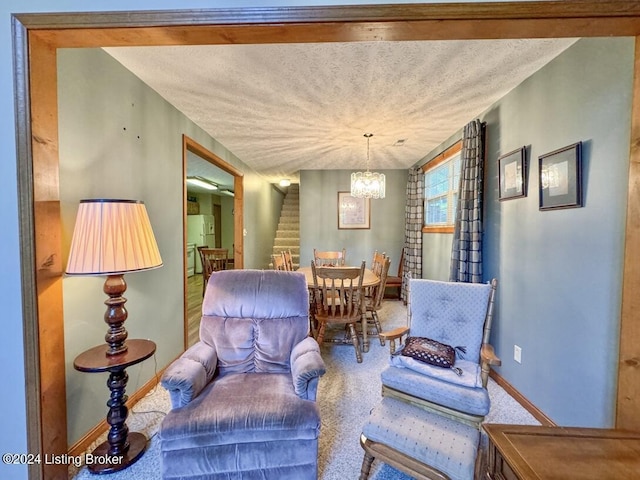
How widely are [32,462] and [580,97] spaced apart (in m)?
3.35

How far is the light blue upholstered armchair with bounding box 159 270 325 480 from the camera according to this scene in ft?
4.00

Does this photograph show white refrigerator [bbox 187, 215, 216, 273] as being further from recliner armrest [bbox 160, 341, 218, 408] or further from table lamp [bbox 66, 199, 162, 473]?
recliner armrest [bbox 160, 341, 218, 408]

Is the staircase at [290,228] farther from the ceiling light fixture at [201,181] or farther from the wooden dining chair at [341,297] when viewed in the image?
the wooden dining chair at [341,297]

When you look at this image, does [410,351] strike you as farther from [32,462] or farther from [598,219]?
[32,462]

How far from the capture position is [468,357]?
1758mm

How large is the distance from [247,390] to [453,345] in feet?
4.25

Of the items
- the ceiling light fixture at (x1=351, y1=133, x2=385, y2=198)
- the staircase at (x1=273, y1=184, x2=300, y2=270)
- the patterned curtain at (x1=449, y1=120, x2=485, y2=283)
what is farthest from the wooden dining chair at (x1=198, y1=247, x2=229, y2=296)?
the patterned curtain at (x1=449, y1=120, x2=485, y2=283)

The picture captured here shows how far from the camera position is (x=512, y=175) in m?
2.15

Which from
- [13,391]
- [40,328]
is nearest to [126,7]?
[40,328]

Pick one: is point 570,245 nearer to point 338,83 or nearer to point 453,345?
point 453,345

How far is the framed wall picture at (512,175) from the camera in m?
2.03

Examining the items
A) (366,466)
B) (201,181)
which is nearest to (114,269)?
(366,466)

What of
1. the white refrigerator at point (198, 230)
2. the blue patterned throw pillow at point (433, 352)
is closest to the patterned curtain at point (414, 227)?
the blue patterned throw pillow at point (433, 352)

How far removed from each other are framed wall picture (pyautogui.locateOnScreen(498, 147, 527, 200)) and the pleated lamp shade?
2.55 m
